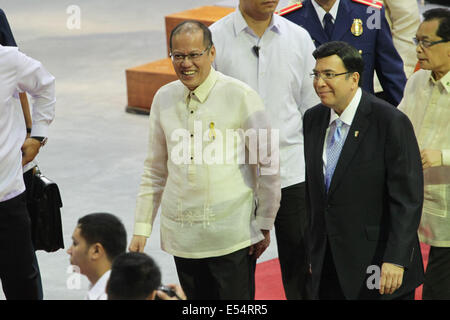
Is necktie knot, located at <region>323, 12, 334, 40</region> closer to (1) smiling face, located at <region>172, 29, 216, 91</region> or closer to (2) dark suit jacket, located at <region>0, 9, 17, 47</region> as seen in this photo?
(1) smiling face, located at <region>172, 29, 216, 91</region>

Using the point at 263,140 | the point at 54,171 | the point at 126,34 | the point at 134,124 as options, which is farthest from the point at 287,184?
the point at 126,34

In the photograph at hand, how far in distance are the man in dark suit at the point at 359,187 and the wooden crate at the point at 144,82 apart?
5.01m

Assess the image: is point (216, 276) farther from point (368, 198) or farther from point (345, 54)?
point (345, 54)

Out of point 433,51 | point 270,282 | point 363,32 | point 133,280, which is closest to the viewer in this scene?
point 133,280

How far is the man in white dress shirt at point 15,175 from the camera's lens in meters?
3.90

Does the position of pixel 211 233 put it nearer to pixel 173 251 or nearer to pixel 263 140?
pixel 173 251

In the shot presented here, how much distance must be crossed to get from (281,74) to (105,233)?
1.45 metres

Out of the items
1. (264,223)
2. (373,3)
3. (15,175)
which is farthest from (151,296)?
(373,3)

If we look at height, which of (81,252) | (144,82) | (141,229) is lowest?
(144,82)

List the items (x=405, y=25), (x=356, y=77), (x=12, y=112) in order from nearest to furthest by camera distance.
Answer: (x=356, y=77), (x=12, y=112), (x=405, y=25)

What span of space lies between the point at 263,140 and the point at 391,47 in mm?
1334

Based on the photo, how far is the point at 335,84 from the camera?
3426 millimetres
